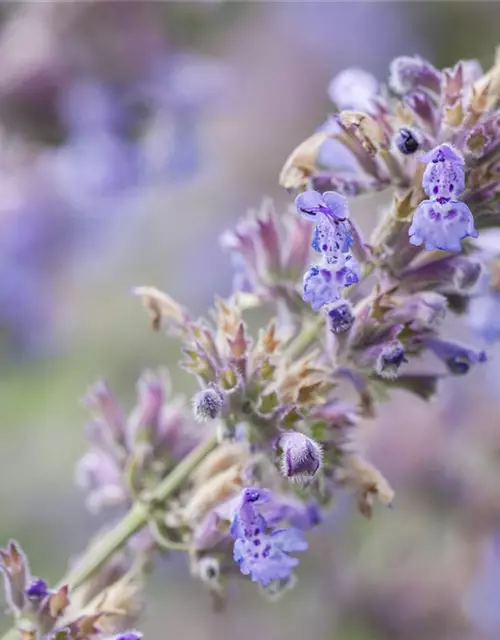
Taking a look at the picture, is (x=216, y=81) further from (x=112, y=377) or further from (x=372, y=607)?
(x=372, y=607)

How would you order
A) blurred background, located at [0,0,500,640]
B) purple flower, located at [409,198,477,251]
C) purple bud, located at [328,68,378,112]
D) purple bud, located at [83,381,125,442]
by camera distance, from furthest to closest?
blurred background, located at [0,0,500,640], purple bud, located at [83,381,125,442], purple bud, located at [328,68,378,112], purple flower, located at [409,198,477,251]

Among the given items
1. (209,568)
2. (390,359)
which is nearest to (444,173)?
(390,359)

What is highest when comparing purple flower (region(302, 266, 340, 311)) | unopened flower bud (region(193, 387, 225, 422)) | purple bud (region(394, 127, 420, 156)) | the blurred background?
purple bud (region(394, 127, 420, 156))

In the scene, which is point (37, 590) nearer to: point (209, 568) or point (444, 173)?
point (209, 568)

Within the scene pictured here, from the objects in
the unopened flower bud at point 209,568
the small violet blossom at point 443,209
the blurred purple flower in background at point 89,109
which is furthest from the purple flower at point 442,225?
the blurred purple flower in background at point 89,109

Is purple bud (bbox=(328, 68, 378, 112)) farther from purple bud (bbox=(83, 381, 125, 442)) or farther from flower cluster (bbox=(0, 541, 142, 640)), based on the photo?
flower cluster (bbox=(0, 541, 142, 640))

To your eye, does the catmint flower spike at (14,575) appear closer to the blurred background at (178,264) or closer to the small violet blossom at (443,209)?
the small violet blossom at (443,209)

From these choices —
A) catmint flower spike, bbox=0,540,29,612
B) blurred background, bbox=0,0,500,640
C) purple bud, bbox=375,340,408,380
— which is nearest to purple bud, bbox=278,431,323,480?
purple bud, bbox=375,340,408,380
